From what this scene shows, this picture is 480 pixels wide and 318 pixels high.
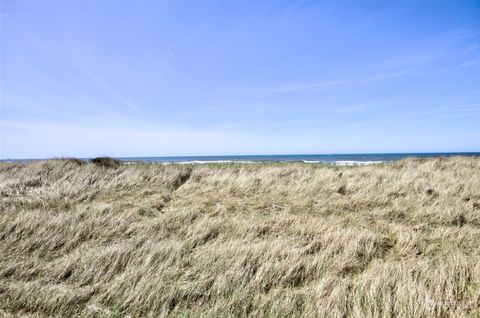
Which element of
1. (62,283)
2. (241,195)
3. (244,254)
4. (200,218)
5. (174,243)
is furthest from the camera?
(241,195)

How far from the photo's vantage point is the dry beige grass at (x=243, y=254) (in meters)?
3.77

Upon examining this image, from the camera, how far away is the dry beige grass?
3.77m

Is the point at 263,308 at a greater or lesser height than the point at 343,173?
lesser

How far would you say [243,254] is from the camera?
504 centimetres

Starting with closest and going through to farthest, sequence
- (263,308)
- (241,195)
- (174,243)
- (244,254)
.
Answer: (263,308) < (244,254) < (174,243) < (241,195)

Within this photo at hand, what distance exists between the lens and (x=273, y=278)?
4.42 m

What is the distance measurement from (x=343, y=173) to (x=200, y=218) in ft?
26.0

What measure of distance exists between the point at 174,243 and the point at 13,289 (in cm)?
230

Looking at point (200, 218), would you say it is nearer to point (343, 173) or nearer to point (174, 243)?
point (174, 243)

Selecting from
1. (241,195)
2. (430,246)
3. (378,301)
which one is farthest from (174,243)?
(241,195)

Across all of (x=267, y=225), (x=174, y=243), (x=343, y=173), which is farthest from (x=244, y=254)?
(x=343, y=173)

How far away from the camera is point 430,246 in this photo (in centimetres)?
563

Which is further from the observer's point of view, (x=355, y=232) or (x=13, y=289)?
(x=355, y=232)

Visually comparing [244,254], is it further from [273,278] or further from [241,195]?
[241,195]
